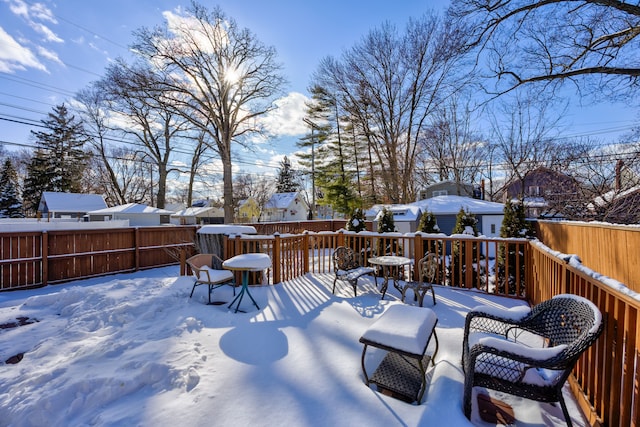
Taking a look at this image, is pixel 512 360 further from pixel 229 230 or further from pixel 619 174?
pixel 619 174

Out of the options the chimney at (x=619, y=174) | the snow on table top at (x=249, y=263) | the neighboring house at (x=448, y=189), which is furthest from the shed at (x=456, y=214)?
the snow on table top at (x=249, y=263)

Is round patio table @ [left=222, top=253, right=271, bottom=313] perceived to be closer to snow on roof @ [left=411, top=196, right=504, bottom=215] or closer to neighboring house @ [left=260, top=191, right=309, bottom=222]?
snow on roof @ [left=411, top=196, right=504, bottom=215]

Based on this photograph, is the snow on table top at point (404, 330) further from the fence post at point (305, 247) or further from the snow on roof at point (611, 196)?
the snow on roof at point (611, 196)

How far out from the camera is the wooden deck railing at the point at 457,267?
155 centimetres

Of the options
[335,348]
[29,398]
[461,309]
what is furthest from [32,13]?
[461,309]

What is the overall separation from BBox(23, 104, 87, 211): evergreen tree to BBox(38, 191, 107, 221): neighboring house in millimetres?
2556

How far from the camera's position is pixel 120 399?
205 centimetres

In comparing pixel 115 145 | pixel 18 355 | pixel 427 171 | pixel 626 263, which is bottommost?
pixel 18 355

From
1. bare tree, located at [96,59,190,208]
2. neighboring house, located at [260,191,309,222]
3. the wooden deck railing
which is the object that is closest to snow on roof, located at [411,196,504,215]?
the wooden deck railing

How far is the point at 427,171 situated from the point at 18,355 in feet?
71.8

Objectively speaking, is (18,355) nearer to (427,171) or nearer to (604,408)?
(604,408)

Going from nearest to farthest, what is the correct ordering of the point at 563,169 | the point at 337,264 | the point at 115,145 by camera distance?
the point at 337,264, the point at 563,169, the point at 115,145

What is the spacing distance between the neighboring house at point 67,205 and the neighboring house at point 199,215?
22.9 ft

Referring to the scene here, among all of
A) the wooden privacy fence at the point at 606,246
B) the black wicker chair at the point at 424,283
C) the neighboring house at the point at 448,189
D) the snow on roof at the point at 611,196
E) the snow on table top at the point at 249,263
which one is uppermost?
the neighboring house at the point at 448,189
